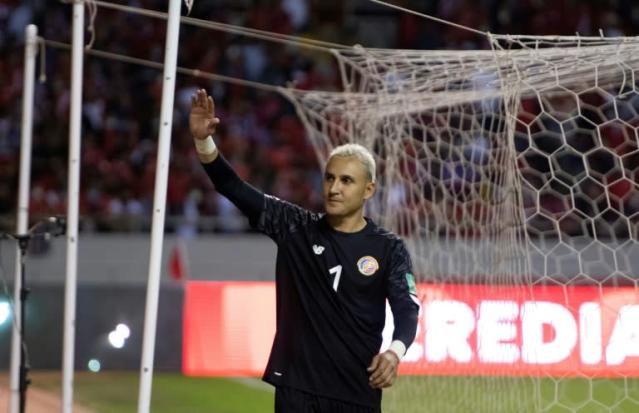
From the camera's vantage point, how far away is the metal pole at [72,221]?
696 centimetres

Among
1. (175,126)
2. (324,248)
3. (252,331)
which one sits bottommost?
(252,331)

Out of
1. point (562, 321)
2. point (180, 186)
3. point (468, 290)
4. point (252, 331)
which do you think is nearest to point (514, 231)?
point (562, 321)

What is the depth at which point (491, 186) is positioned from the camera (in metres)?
9.56

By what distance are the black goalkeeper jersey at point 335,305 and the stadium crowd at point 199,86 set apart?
35.0ft

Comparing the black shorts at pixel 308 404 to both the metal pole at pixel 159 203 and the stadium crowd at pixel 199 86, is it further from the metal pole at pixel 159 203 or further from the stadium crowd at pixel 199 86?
the stadium crowd at pixel 199 86

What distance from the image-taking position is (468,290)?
10180 millimetres

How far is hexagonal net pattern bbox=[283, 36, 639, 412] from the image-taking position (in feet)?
25.1

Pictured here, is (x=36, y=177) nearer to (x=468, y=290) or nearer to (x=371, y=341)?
(x=468, y=290)

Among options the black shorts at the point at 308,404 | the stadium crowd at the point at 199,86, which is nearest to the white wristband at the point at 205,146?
the black shorts at the point at 308,404

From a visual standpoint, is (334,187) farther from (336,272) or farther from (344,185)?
(336,272)

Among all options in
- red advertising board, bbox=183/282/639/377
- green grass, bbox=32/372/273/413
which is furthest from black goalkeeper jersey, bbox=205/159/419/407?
green grass, bbox=32/372/273/413

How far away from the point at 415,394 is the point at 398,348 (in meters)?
5.60

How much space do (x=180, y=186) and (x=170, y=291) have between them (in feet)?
10.0

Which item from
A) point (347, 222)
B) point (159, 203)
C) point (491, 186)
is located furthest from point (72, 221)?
point (491, 186)
